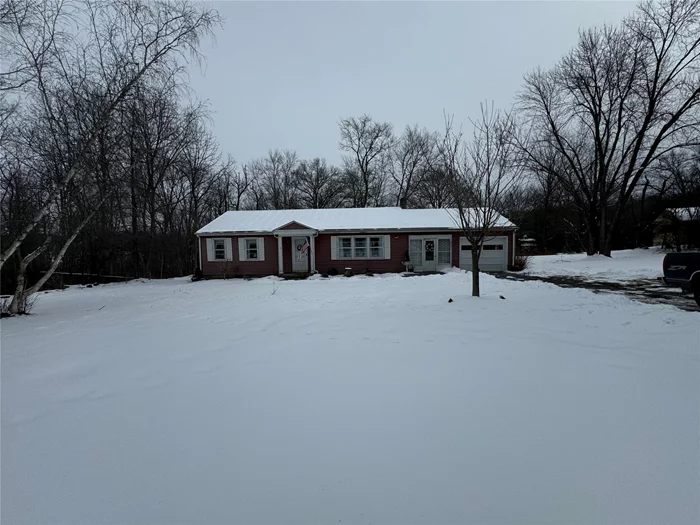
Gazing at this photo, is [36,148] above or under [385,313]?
above

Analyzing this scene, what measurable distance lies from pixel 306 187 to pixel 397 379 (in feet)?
112

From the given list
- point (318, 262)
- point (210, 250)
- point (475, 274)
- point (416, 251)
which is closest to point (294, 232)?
point (318, 262)

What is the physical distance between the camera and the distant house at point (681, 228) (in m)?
19.7

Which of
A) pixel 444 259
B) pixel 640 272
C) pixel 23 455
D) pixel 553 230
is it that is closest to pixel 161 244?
pixel 444 259

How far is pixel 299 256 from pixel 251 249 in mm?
2854

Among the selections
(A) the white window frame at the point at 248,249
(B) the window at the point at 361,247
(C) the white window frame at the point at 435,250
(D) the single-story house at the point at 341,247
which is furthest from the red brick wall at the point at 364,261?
(A) the white window frame at the point at 248,249

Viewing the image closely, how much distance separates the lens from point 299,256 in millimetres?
18578

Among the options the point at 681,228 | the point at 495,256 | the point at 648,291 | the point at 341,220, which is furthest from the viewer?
the point at 681,228

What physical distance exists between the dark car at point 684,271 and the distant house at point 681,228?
61.6 feet

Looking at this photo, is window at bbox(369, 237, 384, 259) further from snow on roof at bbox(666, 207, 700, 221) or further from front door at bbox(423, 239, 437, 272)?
snow on roof at bbox(666, 207, 700, 221)

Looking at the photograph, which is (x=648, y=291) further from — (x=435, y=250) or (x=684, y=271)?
(x=435, y=250)

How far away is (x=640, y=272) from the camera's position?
1362 centimetres

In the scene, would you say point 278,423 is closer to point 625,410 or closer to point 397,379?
point 397,379

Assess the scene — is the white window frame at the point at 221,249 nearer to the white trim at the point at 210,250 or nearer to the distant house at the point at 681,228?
the white trim at the point at 210,250
